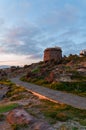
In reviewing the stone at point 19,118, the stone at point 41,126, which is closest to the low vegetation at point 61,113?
the stone at point 41,126

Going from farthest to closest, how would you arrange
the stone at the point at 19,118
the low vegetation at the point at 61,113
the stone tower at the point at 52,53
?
the stone tower at the point at 52,53
the low vegetation at the point at 61,113
the stone at the point at 19,118

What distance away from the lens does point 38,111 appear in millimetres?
19250

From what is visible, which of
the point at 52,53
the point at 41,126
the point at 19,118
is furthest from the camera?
the point at 52,53

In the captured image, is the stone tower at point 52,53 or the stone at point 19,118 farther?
the stone tower at point 52,53

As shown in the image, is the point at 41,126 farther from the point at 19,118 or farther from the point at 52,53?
the point at 52,53

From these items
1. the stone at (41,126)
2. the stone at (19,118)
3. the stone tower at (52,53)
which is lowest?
the stone at (41,126)

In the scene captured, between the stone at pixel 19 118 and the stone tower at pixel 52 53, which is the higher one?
the stone tower at pixel 52 53

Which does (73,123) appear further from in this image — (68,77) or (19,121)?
(68,77)

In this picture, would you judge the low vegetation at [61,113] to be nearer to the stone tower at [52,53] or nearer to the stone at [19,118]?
the stone at [19,118]

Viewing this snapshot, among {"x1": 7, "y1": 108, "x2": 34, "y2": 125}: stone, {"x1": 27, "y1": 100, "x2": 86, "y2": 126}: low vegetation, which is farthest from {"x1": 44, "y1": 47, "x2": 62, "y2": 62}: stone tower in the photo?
{"x1": 7, "y1": 108, "x2": 34, "y2": 125}: stone

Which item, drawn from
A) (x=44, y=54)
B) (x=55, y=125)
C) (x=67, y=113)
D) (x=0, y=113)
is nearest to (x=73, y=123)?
(x=55, y=125)

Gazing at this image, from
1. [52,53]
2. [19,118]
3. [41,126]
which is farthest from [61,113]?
[52,53]

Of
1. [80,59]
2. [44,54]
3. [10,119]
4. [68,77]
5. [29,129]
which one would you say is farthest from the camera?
[44,54]

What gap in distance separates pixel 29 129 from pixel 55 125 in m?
1.43
